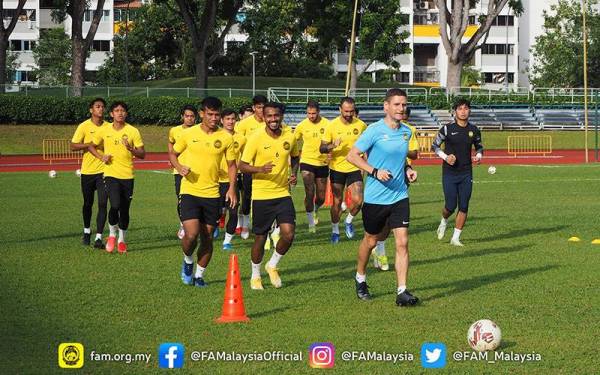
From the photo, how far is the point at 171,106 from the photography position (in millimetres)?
61125

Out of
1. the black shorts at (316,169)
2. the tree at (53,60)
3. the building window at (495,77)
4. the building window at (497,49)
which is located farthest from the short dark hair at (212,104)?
the building window at (495,77)

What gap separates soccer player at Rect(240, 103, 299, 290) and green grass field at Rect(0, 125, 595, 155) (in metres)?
43.5

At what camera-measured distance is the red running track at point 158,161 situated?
46.1 metres

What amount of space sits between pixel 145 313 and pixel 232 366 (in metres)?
2.71

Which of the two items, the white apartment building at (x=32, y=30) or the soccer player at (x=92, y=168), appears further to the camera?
the white apartment building at (x=32, y=30)

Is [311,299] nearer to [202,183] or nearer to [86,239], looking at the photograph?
[202,183]

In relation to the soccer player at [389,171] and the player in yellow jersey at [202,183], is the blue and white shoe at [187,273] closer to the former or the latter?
the player in yellow jersey at [202,183]

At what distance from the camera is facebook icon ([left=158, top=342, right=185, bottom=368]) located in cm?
916

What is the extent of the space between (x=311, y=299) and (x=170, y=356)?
11.6 feet

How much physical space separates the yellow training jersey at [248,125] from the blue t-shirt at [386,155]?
19.8ft

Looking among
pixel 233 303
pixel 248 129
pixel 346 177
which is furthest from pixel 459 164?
pixel 233 303

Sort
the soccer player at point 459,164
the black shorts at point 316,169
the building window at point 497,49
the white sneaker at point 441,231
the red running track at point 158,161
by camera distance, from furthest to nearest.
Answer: the building window at point 497,49, the red running track at point 158,161, the black shorts at point 316,169, the white sneaker at point 441,231, the soccer player at point 459,164

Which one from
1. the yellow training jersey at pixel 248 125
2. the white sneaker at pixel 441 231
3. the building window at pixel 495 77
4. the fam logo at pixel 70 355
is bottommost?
the fam logo at pixel 70 355

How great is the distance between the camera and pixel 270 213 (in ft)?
43.6
